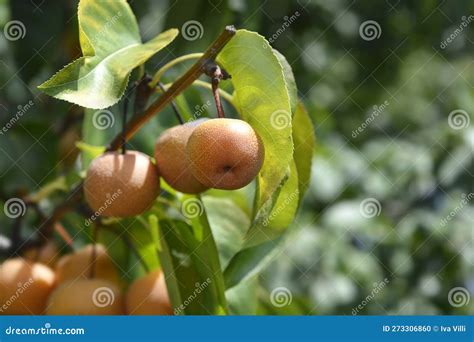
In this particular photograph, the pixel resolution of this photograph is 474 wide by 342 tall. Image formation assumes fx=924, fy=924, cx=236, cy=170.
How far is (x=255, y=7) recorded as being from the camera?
240 centimetres

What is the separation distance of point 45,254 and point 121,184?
0.63 metres

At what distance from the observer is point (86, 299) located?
1820 mm

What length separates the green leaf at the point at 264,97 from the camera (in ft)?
4.66

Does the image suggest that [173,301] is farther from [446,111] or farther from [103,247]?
[446,111]

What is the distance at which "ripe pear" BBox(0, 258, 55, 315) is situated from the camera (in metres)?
1.92

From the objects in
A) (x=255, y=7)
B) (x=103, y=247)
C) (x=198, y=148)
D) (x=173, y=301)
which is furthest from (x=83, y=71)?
(x=255, y=7)

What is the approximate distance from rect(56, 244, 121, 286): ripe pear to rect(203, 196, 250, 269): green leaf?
0.98ft
